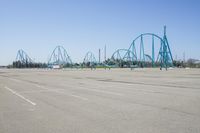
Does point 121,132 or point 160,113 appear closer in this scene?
point 121,132

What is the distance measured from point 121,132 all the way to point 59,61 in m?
183

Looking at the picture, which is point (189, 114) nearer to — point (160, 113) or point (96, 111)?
point (160, 113)

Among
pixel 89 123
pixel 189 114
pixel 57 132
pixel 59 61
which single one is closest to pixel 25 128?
pixel 57 132

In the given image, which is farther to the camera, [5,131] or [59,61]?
[59,61]

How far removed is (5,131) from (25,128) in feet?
1.69

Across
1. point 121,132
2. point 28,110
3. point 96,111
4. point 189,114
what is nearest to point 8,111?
point 28,110

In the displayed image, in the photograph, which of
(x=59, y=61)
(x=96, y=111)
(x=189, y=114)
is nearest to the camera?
(x=189, y=114)

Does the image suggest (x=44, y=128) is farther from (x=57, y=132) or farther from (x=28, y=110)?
(x=28, y=110)

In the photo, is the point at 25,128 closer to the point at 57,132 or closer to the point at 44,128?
the point at 44,128

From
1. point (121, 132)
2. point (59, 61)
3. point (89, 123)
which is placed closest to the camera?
point (121, 132)

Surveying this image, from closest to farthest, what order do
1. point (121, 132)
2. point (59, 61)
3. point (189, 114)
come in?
1. point (121, 132)
2. point (189, 114)
3. point (59, 61)

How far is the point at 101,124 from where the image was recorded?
302 inches

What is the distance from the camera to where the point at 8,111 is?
10.4 metres

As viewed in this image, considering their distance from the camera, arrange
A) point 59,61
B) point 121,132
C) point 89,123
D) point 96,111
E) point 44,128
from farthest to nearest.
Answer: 1. point 59,61
2. point 96,111
3. point 89,123
4. point 44,128
5. point 121,132
